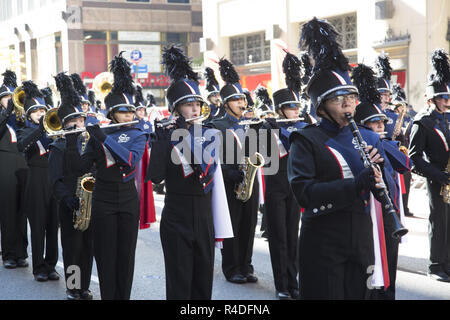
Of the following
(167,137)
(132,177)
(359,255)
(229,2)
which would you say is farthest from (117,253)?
(229,2)

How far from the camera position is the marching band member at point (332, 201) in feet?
13.5

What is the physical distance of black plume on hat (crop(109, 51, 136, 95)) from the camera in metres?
6.70

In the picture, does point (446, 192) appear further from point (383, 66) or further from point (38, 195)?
point (38, 195)

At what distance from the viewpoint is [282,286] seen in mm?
7129

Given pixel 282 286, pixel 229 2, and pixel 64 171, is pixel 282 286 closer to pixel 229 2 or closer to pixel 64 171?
pixel 64 171

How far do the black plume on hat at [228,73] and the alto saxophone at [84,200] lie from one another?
9.53 feet

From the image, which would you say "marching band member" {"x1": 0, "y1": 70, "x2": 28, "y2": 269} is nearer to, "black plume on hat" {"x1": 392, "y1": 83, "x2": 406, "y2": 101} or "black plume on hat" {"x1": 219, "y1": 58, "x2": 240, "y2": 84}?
"black plume on hat" {"x1": 219, "y1": 58, "x2": 240, "y2": 84}

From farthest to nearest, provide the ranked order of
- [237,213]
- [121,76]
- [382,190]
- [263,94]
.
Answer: [263,94] < [237,213] < [121,76] < [382,190]

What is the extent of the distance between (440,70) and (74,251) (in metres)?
4.57

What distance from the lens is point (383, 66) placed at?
971 centimetres

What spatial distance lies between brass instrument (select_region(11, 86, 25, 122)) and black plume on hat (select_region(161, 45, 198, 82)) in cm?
346

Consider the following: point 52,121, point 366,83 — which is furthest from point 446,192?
point 52,121

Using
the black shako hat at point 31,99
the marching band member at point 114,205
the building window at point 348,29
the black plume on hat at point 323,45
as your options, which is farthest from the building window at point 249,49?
the black plume on hat at point 323,45

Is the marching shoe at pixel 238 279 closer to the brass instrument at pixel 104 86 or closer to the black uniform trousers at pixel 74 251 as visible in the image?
the black uniform trousers at pixel 74 251
